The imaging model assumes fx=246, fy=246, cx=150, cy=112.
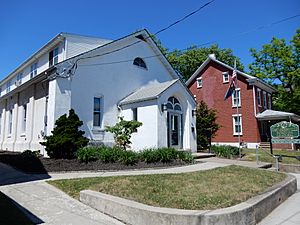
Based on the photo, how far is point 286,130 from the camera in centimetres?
1196

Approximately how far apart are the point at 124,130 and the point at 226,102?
18163 mm

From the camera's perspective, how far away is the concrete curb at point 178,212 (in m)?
4.38

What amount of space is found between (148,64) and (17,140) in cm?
1171

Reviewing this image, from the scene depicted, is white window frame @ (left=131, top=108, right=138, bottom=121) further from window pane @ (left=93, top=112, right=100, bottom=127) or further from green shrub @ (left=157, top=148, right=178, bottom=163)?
green shrub @ (left=157, top=148, right=178, bottom=163)

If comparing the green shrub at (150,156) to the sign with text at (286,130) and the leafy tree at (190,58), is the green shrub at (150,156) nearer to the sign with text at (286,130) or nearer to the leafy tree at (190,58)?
the sign with text at (286,130)

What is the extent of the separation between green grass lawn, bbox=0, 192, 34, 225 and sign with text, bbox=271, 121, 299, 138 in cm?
1144

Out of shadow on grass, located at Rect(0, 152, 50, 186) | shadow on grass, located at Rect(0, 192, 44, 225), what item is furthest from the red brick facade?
shadow on grass, located at Rect(0, 192, 44, 225)

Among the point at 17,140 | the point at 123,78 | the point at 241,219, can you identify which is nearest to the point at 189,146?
the point at 123,78

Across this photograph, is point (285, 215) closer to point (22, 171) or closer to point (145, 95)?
point (22, 171)

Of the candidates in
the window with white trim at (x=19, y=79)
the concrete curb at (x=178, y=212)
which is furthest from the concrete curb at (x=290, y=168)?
the window with white trim at (x=19, y=79)

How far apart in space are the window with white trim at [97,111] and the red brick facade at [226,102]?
13.6 meters

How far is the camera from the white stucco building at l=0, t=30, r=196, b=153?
14.1 m

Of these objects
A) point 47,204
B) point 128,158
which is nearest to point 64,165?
point 128,158

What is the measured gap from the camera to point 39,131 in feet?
51.0
